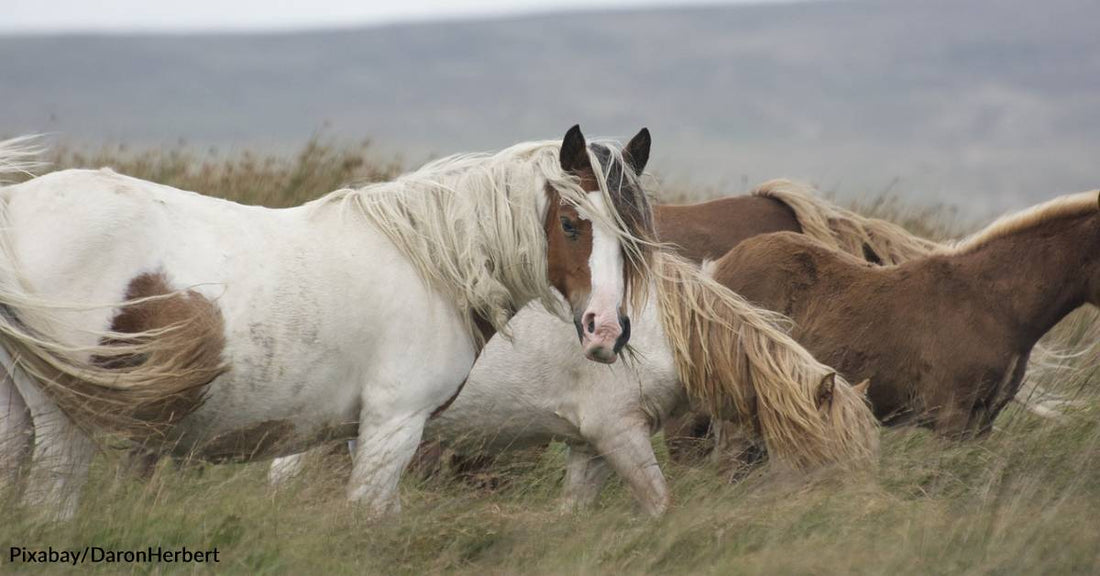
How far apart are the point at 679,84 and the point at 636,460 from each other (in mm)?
93994

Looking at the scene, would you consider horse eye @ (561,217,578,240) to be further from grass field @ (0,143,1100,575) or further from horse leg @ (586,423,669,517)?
horse leg @ (586,423,669,517)

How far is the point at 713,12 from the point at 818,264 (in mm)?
118076

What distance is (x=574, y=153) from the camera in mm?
4305

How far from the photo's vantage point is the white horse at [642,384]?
16.6ft

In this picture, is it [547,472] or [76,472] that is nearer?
[76,472]

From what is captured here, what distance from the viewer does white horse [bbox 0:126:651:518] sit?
149 inches

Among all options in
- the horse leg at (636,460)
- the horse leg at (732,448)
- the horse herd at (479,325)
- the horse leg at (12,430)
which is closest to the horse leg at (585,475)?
the horse herd at (479,325)

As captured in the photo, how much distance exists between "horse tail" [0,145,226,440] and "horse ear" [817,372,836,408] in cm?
230

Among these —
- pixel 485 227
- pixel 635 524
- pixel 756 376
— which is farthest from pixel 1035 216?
pixel 485 227

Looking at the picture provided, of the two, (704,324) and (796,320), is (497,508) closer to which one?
(704,324)

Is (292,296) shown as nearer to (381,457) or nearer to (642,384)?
(381,457)

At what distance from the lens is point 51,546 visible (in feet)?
12.3

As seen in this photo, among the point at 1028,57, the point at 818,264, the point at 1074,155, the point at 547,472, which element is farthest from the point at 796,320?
the point at 1028,57

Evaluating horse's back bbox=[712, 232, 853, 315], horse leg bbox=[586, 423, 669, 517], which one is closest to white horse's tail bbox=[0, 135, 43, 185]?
horse leg bbox=[586, 423, 669, 517]
